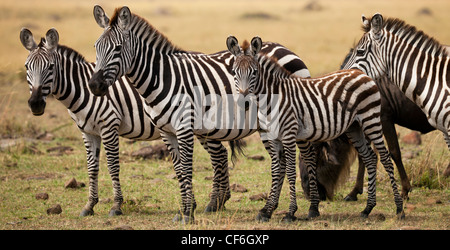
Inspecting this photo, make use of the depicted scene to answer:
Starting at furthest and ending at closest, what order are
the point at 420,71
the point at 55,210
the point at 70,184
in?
the point at 70,184 → the point at 55,210 → the point at 420,71

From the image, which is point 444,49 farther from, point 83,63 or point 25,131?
point 25,131

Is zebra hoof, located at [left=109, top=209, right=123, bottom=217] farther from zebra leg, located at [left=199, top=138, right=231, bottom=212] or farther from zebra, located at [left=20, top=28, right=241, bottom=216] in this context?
zebra leg, located at [left=199, top=138, right=231, bottom=212]

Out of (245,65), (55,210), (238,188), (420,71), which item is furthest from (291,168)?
(55,210)

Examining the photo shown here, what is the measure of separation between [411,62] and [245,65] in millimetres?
2034

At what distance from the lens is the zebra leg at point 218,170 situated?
8312mm

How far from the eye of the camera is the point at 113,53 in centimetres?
699

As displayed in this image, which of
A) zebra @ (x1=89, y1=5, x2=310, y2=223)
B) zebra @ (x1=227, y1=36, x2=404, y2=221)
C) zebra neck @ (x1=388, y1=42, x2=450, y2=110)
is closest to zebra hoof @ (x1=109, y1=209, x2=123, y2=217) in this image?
zebra @ (x1=89, y1=5, x2=310, y2=223)

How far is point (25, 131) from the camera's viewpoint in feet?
44.3

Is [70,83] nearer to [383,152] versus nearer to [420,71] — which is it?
[383,152]

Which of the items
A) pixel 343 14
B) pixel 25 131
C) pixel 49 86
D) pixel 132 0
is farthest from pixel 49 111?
pixel 132 0

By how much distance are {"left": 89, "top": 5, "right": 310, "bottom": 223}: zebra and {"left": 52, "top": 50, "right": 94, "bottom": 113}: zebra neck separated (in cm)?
89

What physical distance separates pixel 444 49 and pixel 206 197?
395cm

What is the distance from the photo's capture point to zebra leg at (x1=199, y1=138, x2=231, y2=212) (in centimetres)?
831

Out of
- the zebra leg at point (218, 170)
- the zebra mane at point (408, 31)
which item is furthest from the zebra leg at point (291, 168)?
the zebra mane at point (408, 31)
